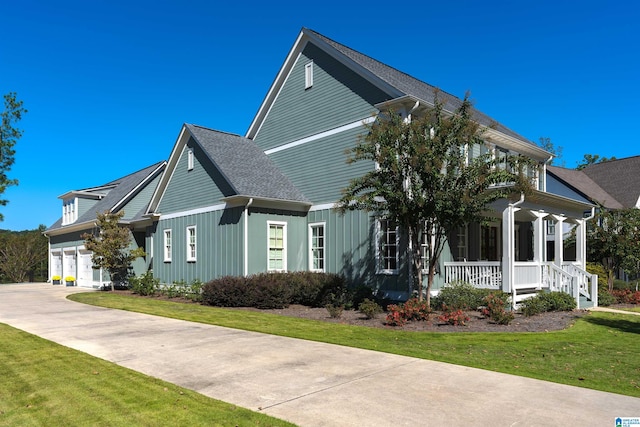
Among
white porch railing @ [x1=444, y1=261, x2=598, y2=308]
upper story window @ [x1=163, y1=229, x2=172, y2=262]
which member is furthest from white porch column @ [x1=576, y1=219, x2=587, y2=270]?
upper story window @ [x1=163, y1=229, x2=172, y2=262]

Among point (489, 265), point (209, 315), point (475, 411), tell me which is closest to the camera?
point (475, 411)

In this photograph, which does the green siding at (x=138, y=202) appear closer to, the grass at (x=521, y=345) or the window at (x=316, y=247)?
the window at (x=316, y=247)

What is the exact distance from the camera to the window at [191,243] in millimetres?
20172

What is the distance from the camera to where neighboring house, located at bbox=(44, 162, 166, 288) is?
A: 25.9 m

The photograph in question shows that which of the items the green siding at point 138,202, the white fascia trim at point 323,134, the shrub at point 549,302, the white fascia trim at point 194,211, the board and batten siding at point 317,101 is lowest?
the shrub at point 549,302

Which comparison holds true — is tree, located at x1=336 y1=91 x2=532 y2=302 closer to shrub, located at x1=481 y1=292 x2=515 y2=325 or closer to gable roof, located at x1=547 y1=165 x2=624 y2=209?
shrub, located at x1=481 y1=292 x2=515 y2=325

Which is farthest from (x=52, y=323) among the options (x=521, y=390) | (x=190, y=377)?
(x=521, y=390)

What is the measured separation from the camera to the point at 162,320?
12.4 meters

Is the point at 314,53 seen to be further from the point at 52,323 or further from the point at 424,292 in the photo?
the point at 52,323

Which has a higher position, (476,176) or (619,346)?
(476,176)

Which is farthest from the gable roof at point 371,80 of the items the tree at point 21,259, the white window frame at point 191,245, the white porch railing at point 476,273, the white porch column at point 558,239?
the tree at point 21,259

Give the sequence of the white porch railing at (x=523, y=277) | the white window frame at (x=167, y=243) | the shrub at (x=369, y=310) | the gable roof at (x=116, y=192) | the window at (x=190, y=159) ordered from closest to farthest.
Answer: the shrub at (x=369, y=310) → the white porch railing at (x=523, y=277) → the window at (x=190, y=159) → the white window frame at (x=167, y=243) → the gable roof at (x=116, y=192)

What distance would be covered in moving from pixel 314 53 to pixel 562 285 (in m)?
12.8

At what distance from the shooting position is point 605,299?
16844 millimetres
